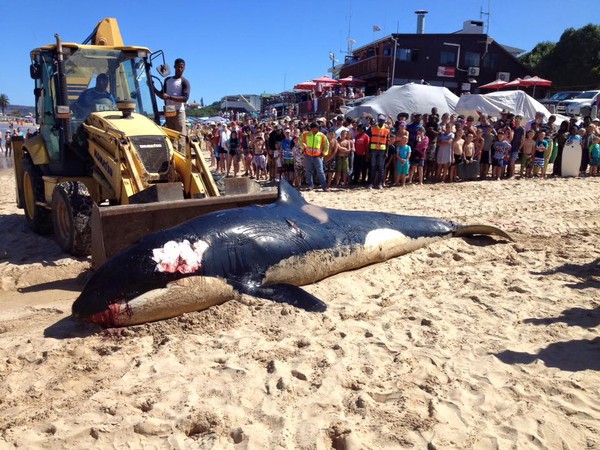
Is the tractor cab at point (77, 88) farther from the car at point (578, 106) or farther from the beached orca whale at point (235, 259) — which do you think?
the car at point (578, 106)

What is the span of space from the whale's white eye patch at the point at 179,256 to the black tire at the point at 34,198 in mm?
4756

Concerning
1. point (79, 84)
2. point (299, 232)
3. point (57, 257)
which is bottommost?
point (57, 257)

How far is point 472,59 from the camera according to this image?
43156mm

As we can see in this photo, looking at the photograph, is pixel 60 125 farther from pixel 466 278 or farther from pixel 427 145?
pixel 427 145

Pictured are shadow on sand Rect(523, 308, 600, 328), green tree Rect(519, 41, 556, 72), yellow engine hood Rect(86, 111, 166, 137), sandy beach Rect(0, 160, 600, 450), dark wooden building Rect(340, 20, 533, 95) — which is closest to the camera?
sandy beach Rect(0, 160, 600, 450)

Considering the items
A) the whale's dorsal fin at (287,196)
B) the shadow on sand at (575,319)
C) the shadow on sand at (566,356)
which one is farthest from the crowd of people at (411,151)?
the shadow on sand at (566,356)

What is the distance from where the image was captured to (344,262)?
6.16 metres

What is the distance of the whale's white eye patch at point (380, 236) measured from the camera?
6.46 meters

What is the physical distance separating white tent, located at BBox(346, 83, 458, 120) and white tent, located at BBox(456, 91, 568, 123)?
92 cm

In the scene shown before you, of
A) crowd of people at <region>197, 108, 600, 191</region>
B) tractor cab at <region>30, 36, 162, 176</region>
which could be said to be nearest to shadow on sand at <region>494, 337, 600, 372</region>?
tractor cab at <region>30, 36, 162, 176</region>

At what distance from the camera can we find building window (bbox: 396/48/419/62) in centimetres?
4238

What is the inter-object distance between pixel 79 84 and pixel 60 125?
0.75 m

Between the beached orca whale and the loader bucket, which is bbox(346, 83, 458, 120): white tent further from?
the loader bucket

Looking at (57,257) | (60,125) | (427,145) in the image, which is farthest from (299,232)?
(427,145)
